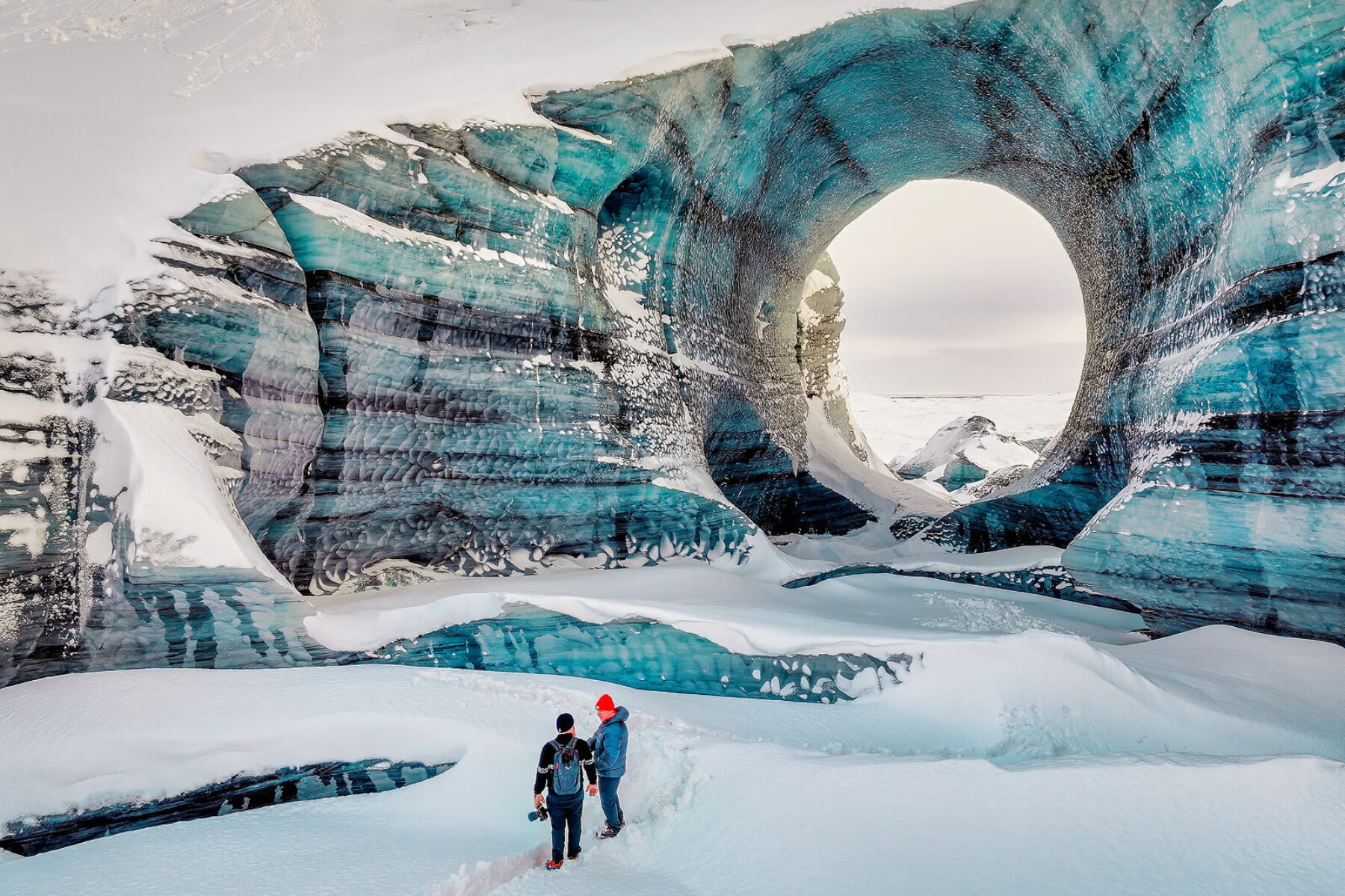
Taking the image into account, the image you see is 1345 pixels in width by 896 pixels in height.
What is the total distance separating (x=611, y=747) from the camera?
2562 millimetres

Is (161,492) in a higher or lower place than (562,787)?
higher

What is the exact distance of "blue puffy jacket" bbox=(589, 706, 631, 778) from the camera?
255 centimetres

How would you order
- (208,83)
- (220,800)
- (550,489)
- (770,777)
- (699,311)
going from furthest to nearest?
(699,311), (550,489), (208,83), (220,800), (770,777)

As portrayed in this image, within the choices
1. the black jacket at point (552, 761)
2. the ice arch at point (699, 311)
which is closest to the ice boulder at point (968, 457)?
the ice arch at point (699, 311)

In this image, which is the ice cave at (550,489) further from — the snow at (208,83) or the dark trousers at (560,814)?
the dark trousers at (560,814)

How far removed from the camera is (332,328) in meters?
4.13

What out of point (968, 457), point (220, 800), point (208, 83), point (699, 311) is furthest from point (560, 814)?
point (968, 457)

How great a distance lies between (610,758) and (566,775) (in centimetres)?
22

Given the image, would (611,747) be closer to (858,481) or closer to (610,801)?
(610,801)

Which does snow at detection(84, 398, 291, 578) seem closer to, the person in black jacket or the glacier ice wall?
the glacier ice wall

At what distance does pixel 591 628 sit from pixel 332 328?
228cm

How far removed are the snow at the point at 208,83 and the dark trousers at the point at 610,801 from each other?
125 inches

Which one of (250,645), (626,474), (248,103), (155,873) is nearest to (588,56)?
(248,103)

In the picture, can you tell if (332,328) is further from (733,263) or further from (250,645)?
(733,263)
